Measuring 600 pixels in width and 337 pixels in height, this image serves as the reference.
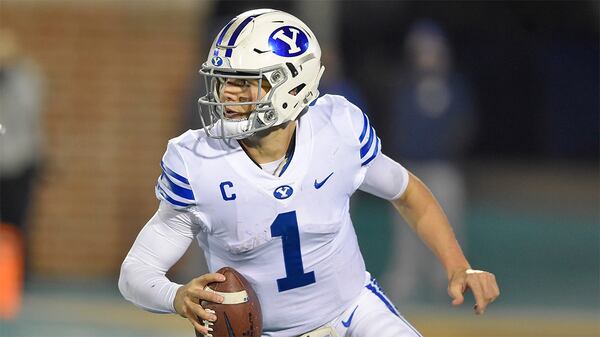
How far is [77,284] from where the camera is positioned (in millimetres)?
9391

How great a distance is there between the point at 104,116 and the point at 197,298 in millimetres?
6266

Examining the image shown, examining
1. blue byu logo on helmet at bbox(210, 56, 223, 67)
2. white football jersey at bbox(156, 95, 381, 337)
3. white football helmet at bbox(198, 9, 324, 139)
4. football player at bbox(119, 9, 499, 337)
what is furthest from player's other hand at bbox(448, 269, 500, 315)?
blue byu logo on helmet at bbox(210, 56, 223, 67)

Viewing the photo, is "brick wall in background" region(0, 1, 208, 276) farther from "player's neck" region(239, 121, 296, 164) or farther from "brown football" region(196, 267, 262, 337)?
"brown football" region(196, 267, 262, 337)

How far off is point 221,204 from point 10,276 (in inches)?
166

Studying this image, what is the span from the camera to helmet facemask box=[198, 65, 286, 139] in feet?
12.9

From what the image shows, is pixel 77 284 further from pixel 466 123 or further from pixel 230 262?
pixel 230 262

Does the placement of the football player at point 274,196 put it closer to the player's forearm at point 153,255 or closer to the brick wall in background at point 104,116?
the player's forearm at point 153,255

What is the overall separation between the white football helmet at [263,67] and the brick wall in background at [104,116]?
5.74 metres

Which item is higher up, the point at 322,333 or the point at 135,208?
the point at 322,333

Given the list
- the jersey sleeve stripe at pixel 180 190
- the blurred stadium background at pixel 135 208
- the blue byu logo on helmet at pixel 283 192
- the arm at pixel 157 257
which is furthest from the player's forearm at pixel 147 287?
the blurred stadium background at pixel 135 208

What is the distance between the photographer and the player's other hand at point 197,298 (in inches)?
145

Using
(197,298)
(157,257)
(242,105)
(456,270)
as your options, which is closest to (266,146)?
(242,105)

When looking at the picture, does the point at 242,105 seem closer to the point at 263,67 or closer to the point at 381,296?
the point at 263,67

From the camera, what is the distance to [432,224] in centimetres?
422
